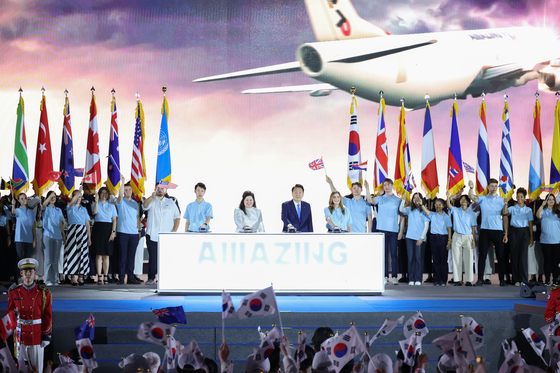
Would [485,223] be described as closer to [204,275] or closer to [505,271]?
[505,271]

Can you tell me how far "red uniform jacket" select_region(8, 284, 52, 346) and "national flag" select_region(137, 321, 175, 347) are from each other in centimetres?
178

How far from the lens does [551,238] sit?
9.92 meters

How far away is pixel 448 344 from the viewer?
404cm

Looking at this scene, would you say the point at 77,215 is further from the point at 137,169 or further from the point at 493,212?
the point at 493,212

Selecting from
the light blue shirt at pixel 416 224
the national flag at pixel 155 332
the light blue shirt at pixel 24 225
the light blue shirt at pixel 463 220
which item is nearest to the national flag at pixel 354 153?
the light blue shirt at pixel 416 224

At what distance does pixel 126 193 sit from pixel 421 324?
264 inches

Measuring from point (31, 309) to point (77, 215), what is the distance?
14.0 ft

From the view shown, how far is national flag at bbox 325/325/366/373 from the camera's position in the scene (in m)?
3.63

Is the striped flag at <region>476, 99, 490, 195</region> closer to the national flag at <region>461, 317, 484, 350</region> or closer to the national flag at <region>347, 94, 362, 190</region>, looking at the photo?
the national flag at <region>347, 94, 362, 190</region>

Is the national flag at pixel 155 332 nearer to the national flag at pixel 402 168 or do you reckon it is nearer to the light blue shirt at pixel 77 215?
the light blue shirt at pixel 77 215

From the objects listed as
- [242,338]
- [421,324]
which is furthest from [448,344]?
[242,338]

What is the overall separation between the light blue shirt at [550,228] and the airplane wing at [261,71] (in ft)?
20.8

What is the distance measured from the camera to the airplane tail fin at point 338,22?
524 inches

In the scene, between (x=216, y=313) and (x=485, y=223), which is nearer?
(x=216, y=313)
